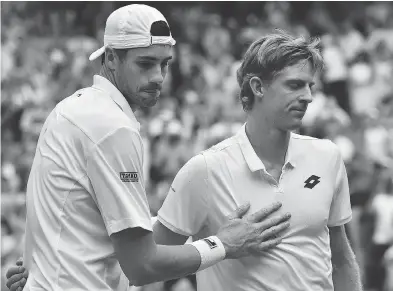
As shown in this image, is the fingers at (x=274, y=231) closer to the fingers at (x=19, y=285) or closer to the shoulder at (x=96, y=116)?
the shoulder at (x=96, y=116)

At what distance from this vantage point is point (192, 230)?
17.5 ft

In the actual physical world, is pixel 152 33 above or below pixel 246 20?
above

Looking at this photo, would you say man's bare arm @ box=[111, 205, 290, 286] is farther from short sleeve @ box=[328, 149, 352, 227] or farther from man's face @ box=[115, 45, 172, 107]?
man's face @ box=[115, 45, 172, 107]

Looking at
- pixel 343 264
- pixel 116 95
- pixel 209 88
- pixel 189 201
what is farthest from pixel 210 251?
pixel 209 88

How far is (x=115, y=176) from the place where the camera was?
13.9 ft

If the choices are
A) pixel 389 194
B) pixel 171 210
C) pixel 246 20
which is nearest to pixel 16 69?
pixel 246 20

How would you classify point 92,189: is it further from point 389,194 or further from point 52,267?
point 389,194

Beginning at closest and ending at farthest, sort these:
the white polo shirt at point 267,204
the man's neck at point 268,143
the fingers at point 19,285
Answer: the fingers at point 19,285
the white polo shirt at point 267,204
the man's neck at point 268,143

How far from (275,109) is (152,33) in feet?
3.50

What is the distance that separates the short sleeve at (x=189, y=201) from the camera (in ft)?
17.4

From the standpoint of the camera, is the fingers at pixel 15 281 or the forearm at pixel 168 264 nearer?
the forearm at pixel 168 264

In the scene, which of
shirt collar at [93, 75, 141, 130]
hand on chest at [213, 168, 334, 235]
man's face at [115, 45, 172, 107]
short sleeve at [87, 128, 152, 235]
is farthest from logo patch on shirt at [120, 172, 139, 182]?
hand on chest at [213, 168, 334, 235]

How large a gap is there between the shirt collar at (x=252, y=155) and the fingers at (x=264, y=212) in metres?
0.27

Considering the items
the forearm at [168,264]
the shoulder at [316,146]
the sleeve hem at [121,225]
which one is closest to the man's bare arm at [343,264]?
the shoulder at [316,146]
